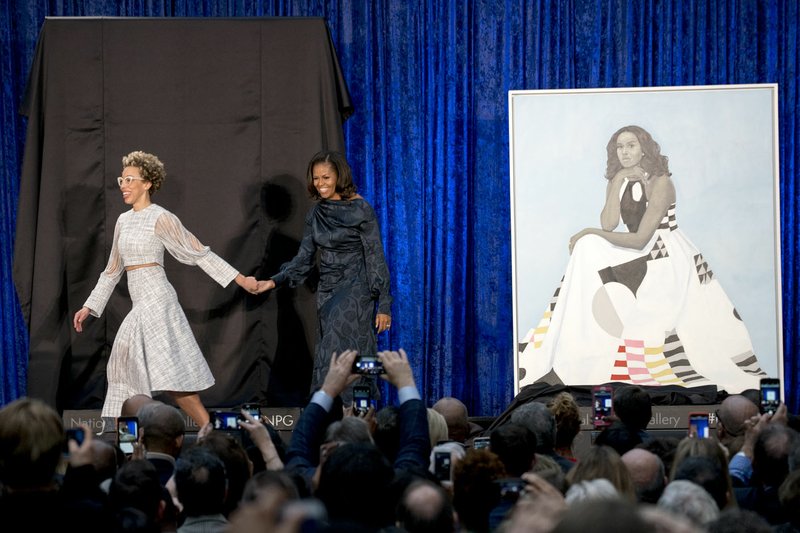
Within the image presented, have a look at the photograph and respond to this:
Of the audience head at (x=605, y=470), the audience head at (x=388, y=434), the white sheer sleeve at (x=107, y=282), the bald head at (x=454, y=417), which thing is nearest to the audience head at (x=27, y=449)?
the audience head at (x=605, y=470)

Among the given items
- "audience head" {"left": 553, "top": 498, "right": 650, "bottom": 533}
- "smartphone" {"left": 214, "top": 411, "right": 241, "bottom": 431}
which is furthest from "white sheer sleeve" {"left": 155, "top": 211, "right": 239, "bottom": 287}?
"audience head" {"left": 553, "top": 498, "right": 650, "bottom": 533}

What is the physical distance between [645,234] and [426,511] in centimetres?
513

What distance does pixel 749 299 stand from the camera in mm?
7156

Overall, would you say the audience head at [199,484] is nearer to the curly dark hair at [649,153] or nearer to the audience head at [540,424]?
the audience head at [540,424]

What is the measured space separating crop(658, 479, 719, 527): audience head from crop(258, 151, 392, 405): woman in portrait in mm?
3290

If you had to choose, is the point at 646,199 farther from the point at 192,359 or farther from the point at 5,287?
the point at 5,287

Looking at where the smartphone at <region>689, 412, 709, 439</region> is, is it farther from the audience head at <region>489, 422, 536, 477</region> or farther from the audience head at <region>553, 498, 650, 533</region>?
the audience head at <region>553, 498, 650, 533</region>

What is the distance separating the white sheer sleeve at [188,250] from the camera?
6234mm

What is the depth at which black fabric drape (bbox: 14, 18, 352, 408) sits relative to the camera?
684 cm

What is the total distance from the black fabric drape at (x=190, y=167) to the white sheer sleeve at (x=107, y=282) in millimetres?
531

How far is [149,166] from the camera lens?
20.7ft

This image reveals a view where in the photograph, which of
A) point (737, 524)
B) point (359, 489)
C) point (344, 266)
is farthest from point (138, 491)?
point (344, 266)

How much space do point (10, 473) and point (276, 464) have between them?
43.9 inches

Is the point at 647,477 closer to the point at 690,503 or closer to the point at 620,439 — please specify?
the point at 690,503
